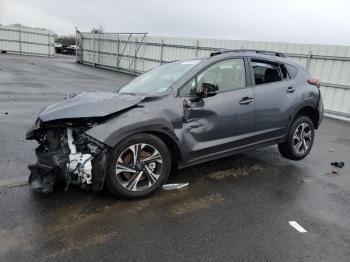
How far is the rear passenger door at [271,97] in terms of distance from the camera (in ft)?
16.1

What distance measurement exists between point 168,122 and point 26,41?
3547 cm

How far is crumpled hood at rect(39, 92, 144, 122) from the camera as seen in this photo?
11.9 feet

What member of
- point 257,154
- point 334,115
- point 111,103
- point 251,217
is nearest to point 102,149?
point 111,103

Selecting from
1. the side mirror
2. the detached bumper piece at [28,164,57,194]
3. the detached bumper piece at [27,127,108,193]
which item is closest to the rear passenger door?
the side mirror

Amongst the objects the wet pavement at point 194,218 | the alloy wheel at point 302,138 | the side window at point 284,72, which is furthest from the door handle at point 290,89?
the wet pavement at point 194,218

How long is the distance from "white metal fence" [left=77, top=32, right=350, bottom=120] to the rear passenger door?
22.3ft

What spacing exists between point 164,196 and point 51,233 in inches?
55.1

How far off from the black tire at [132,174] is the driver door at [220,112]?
0.36 metres

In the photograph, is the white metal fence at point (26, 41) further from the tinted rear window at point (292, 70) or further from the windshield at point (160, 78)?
the tinted rear window at point (292, 70)

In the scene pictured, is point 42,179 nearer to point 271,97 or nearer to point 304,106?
point 271,97

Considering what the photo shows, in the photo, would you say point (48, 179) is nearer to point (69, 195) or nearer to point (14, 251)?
point (69, 195)

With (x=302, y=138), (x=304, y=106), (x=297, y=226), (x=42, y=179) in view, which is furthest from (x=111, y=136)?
(x=302, y=138)

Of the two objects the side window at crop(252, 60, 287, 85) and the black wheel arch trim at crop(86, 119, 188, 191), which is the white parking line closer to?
the black wheel arch trim at crop(86, 119, 188, 191)

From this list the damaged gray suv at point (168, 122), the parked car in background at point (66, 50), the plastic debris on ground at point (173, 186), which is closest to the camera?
the damaged gray suv at point (168, 122)
